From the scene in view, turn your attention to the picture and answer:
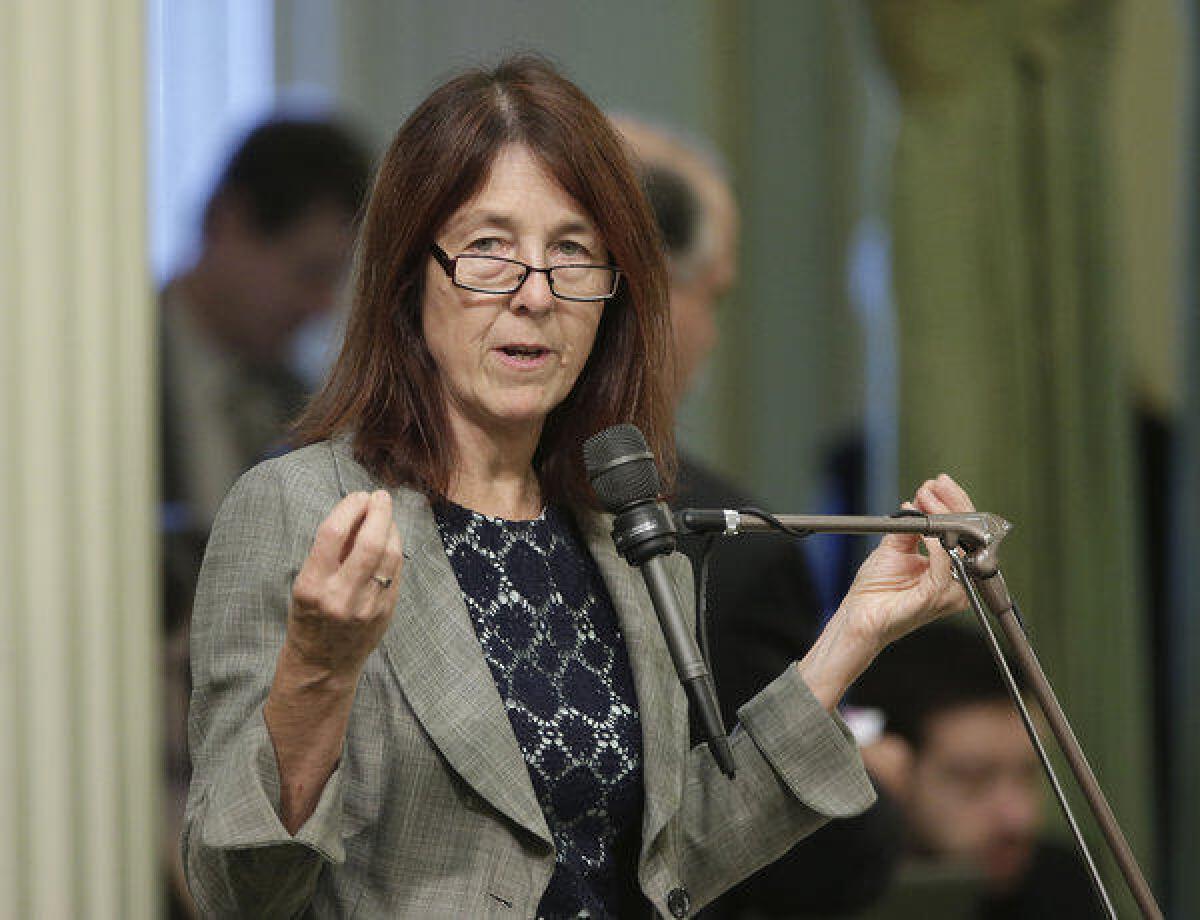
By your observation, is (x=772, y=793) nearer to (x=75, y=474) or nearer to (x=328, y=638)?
(x=328, y=638)

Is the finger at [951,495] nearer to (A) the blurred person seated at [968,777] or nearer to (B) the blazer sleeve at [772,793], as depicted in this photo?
(B) the blazer sleeve at [772,793]

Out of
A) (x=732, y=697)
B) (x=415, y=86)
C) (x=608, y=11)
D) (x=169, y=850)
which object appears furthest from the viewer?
A: (x=608, y=11)

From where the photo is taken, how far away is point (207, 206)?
124 inches

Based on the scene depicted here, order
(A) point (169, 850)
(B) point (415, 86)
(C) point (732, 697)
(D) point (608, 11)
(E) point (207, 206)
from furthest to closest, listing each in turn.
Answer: (D) point (608, 11), (B) point (415, 86), (E) point (207, 206), (A) point (169, 850), (C) point (732, 697)

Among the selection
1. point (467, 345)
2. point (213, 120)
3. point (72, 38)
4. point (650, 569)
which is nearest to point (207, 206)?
point (213, 120)

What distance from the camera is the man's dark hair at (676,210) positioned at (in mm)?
2295

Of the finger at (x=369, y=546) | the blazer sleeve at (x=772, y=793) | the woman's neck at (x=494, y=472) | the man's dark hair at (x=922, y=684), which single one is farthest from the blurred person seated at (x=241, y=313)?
the finger at (x=369, y=546)

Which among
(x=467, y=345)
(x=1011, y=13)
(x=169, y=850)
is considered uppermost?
(x=1011, y=13)

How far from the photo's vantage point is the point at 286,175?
3211 mm

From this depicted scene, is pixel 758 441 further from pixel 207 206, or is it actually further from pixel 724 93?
pixel 207 206

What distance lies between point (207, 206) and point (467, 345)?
1.83 m

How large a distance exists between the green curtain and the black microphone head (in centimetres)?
239

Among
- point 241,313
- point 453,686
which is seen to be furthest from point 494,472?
point 241,313

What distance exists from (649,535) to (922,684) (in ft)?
6.07
